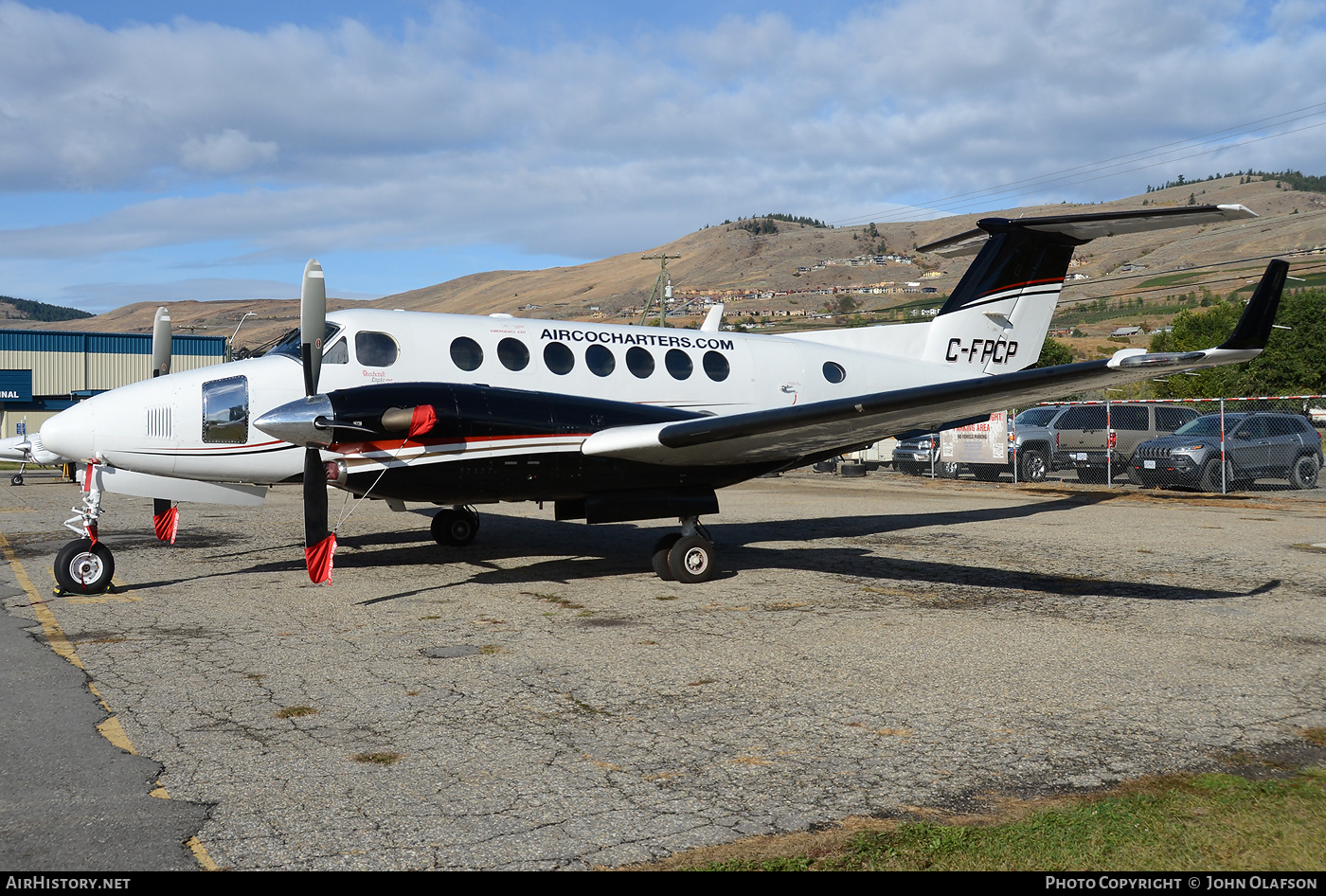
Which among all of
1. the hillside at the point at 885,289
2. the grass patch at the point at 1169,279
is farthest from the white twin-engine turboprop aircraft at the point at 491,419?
the grass patch at the point at 1169,279

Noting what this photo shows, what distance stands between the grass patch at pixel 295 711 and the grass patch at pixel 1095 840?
10.4ft

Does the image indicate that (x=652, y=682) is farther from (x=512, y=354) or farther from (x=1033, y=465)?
(x=1033, y=465)

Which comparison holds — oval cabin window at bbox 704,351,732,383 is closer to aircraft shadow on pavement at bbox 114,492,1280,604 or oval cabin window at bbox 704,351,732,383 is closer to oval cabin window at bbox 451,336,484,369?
aircraft shadow on pavement at bbox 114,492,1280,604

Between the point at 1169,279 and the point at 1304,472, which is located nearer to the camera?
the point at 1304,472

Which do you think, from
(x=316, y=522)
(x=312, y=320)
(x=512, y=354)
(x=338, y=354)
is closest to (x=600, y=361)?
(x=512, y=354)

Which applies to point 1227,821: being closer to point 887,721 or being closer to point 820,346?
point 887,721

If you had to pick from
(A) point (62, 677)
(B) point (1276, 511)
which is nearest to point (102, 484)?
(A) point (62, 677)

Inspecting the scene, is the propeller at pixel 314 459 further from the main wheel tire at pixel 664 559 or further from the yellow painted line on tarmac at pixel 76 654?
the main wheel tire at pixel 664 559

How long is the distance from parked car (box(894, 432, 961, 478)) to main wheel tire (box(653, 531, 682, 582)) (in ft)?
55.8

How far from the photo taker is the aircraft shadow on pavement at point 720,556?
10984 millimetres

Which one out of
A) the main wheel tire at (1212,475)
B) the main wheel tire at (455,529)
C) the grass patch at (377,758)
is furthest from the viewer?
the main wheel tire at (1212,475)

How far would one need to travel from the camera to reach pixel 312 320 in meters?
10.1

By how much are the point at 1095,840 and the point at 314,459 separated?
8.17 m

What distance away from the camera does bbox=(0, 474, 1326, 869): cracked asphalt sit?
179 inches
